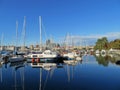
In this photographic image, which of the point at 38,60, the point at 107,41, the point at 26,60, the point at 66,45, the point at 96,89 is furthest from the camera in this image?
the point at 107,41

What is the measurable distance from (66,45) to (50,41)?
741 cm

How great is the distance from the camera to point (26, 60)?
69625 millimetres

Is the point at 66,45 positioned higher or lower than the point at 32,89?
higher

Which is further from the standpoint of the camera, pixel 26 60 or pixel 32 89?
pixel 26 60

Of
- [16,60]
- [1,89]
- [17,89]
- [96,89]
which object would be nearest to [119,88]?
[96,89]

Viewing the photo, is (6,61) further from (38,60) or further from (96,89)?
(96,89)

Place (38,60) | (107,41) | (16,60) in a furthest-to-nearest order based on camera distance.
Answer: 1. (107,41)
2. (38,60)
3. (16,60)

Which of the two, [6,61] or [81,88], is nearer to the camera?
[81,88]

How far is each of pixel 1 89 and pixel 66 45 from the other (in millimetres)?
73524

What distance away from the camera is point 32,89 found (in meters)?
24.0

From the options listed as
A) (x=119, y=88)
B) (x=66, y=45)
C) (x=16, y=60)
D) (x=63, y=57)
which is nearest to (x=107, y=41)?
(x=66, y=45)

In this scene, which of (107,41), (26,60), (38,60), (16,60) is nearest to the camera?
(16,60)

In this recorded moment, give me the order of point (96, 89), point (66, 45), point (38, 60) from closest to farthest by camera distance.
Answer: point (96, 89) → point (38, 60) → point (66, 45)

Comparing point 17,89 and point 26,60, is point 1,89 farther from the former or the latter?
point 26,60
